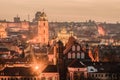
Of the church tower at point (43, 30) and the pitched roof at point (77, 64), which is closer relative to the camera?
the pitched roof at point (77, 64)

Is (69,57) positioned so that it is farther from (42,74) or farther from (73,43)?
(42,74)

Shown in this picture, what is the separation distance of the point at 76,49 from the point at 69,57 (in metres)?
2.10

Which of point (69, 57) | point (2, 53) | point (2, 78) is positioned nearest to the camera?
point (2, 78)

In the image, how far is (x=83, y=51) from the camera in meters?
90.1

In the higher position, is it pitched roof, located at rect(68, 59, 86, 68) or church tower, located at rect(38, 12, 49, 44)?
pitched roof, located at rect(68, 59, 86, 68)

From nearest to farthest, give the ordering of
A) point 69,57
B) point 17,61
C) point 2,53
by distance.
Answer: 1. point 69,57
2. point 17,61
3. point 2,53

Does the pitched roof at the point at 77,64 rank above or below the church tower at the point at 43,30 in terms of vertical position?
Result: above

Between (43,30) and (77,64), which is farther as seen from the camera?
(43,30)

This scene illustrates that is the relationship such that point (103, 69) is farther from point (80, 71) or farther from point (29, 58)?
point (29, 58)

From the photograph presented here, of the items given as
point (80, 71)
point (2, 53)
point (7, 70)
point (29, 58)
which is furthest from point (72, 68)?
point (2, 53)

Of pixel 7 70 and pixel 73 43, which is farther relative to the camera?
pixel 73 43

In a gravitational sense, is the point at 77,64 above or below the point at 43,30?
above

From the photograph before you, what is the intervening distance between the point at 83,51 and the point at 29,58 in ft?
45.2

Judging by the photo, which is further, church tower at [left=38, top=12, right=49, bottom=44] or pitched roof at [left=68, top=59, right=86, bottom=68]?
church tower at [left=38, top=12, right=49, bottom=44]
